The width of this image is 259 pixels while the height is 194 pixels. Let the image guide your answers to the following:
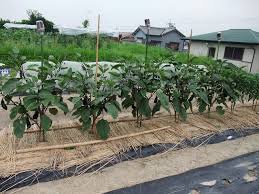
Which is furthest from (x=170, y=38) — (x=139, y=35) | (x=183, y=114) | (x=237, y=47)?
(x=183, y=114)

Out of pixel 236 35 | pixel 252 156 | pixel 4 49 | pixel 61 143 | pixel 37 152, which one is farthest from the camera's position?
pixel 236 35

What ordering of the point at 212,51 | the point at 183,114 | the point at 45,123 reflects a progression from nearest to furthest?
1. the point at 45,123
2. the point at 183,114
3. the point at 212,51

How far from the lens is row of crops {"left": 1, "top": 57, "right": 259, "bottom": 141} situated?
221 cm

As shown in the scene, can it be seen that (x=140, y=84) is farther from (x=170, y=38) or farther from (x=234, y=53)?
(x=170, y=38)

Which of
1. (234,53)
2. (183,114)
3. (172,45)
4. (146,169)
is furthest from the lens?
(172,45)

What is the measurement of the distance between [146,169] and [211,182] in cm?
54

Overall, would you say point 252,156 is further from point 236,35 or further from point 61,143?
point 236,35

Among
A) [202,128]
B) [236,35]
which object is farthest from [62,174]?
[236,35]

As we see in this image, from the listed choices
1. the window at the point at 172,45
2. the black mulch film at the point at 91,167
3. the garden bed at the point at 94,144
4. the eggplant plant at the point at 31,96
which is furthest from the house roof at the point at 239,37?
the eggplant plant at the point at 31,96

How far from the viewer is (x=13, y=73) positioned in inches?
103

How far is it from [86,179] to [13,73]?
4.13 ft

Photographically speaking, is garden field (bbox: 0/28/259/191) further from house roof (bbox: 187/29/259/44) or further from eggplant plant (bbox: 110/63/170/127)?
house roof (bbox: 187/29/259/44)

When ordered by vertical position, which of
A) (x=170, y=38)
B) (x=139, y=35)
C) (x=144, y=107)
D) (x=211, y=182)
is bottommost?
(x=211, y=182)

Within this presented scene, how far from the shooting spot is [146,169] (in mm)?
2346
